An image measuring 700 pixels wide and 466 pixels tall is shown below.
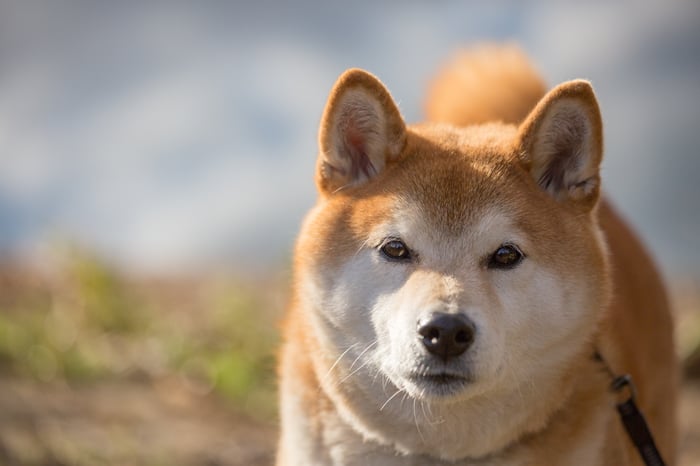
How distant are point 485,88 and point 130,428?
2.50 meters

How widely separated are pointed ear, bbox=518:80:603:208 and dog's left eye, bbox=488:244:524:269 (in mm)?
325

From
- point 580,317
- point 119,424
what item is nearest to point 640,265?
point 580,317

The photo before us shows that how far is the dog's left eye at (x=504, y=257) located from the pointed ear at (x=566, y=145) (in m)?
0.33

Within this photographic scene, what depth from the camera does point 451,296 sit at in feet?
8.73

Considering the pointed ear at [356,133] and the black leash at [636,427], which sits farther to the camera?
the black leash at [636,427]

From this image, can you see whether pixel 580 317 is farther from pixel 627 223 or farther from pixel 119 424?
pixel 119 424

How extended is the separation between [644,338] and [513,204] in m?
1.23

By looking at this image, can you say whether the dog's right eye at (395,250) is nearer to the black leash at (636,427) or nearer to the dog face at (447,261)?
the dog face at (447,261)

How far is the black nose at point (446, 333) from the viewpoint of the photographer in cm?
260

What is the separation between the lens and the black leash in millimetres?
3129

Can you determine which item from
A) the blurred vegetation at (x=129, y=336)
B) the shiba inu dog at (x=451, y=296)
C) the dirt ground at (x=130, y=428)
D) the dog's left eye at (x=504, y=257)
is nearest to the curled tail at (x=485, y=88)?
the shiba inu dog at (x=451, y=296)

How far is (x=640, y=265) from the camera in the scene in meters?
3.98

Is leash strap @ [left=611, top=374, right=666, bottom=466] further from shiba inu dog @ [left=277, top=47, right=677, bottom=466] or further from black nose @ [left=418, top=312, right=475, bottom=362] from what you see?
black nose @ [left=418, top=312, right=475, bottom=362]

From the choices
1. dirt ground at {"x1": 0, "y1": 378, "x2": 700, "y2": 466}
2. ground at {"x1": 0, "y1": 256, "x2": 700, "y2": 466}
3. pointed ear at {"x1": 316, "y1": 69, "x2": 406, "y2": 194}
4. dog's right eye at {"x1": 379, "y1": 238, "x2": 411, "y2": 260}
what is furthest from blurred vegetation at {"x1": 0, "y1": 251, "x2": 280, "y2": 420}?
dog's right eye at {"x1": 379, "y1": 238, "x2": 411, "y2": 260}
